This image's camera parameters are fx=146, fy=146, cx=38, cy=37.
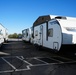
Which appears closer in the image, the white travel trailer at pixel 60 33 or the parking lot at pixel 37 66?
the parking lot at pixel 37 66

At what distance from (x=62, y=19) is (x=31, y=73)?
17.7 ft

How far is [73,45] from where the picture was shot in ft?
32.7

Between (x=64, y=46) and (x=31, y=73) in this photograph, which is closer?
(x=31, y=73)

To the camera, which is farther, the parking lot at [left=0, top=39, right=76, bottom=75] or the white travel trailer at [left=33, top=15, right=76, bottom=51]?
the white travel trailer at [left=33, top=15, right=76, bottom=51]

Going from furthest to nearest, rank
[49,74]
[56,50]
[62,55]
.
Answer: [62,55] < [56,50] < [49,74]

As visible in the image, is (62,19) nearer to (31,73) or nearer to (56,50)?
(56,50)

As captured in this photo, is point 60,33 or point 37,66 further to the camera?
point 60,33

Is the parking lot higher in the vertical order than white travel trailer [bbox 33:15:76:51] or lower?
lower

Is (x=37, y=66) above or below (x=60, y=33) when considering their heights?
below

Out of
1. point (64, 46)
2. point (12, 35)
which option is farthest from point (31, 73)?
point (12, 35)

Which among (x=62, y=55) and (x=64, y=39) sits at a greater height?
(x=64, y=39)

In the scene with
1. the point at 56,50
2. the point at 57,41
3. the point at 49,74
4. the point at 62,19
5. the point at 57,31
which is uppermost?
the point at 62,19

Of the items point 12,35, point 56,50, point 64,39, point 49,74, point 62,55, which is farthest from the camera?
point 12,35

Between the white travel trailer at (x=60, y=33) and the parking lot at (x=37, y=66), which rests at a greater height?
the white travel trailer at (x=60, y=33)
